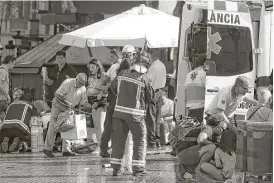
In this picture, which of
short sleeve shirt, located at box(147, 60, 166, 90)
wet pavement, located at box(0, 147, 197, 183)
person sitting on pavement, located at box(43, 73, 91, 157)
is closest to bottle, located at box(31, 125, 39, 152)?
wet pavement, located at box(0, 147, 197, 183)

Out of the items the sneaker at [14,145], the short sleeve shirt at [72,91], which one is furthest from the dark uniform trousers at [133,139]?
the sneaker at [14,145]

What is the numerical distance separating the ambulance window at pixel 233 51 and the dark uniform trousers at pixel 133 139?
1.43 metres

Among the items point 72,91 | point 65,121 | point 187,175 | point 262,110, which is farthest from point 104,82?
point 262,110

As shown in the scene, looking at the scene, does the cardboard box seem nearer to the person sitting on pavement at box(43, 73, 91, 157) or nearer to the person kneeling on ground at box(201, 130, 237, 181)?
the person sitting on pavement at box(43, 73, 91, 157)

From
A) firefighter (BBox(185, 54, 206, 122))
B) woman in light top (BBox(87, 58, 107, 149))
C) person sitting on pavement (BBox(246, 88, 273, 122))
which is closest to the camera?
person sitting on pavement (BBox(246, 88, 273, 122))

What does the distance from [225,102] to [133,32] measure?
6509 millimetres

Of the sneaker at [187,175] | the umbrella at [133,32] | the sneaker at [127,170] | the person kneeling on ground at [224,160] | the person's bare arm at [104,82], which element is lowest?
the sneaker at [127,170]

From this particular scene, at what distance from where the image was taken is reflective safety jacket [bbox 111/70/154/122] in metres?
12.3

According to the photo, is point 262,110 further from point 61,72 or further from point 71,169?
point 61,72

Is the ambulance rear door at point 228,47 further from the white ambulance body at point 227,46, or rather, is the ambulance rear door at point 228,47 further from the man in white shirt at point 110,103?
the man in white shirt at point 110,103

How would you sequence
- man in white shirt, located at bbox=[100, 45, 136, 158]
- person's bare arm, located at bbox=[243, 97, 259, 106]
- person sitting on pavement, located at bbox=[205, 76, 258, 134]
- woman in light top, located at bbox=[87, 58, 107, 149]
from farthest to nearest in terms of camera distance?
woman in light top, located at bbox=[87, 58, 107, 149] → man in white shirt, located at bbox=[100, 45, 136, 158] → person's bare arm, located at bbox=[243, 97, 259, 106] → person sitting on pavement, located at bbox=[205, 76, 258, 134]

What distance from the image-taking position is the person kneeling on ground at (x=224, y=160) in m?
10.8

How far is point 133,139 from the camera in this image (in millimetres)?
12297

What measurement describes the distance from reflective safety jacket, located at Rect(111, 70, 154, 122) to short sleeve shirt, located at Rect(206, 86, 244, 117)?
1.14 m
